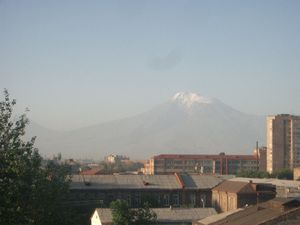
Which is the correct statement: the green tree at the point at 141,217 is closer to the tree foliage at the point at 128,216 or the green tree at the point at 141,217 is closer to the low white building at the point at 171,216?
the tree foliage at the point at 128,216

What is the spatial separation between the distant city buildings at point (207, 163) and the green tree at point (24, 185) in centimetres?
9806

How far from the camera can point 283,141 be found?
119 m

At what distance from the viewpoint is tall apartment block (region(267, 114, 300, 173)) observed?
382 ft

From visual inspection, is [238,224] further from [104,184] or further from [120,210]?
[104,184]

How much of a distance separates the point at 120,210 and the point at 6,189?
19.1 meters

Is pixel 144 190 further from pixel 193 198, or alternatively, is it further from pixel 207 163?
pixel 207 163

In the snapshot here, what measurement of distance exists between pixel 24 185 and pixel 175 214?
23830 millimetres

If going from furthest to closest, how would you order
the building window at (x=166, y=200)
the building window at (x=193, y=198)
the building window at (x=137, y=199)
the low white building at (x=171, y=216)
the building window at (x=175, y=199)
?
1. the building window at (x=193, y=198)
2. the building window at (x=175, y=199)
3. the building window at (x=166, y=200)
4. the building window at (x=137, y=199)
5. the low white building at (x=171, y=216)

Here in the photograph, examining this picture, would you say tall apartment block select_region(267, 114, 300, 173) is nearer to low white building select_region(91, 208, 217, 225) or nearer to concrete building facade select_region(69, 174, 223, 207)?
concrete building facade select_region(69, 174, 223, 207)

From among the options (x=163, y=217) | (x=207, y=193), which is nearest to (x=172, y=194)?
(x=207, y=193)

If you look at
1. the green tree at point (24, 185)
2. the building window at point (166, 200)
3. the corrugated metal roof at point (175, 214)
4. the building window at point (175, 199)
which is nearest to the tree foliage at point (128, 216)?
the corrugated metal roof at point (175, 214)

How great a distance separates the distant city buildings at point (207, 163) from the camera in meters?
116

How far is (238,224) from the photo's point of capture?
29312mm

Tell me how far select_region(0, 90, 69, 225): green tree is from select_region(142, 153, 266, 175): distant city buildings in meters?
98.1
